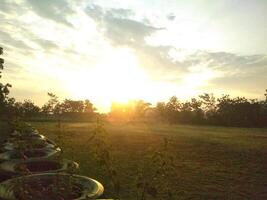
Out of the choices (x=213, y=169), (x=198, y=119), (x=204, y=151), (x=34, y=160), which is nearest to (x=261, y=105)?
(x=198, y=119)

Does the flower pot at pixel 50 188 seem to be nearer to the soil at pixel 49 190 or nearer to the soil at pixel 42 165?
the soil at pixel 49 190

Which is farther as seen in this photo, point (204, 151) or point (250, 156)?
point (204, 151)

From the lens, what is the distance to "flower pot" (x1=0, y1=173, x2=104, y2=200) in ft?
15.3

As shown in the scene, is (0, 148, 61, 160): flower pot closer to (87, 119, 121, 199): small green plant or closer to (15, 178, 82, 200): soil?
(15, 178, 82, 200): soil

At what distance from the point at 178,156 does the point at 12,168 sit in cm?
870

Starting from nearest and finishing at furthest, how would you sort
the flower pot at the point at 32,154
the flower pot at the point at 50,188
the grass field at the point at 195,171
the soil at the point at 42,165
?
1. the flower pot at the point at 50,188
2. the soil at the point at 42,165
3. the flower pot at the point at 32,154
4. the grass field at the point at 195,171

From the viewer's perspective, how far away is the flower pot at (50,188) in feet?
15.3

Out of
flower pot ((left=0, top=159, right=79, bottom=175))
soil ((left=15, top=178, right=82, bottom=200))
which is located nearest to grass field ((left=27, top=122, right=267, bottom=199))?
flower pot ((left=0, top=159, right=79, bottom=175))

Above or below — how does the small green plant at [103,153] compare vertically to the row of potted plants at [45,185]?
above

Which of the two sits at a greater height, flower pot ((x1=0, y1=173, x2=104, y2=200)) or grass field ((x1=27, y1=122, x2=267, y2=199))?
flower pot ((x1=0, y1=173, x2=104, y2=200))

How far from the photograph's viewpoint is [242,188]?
8.87 metres

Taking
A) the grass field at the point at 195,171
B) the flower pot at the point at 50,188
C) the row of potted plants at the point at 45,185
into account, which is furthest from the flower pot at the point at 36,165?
the flower pot at the point at 50,188

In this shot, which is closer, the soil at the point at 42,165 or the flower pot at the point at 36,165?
the flower pot at the point at 36,165

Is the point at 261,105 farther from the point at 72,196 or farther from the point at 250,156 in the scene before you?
the point at 72,196
